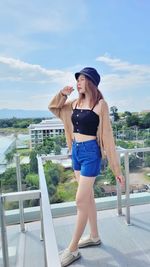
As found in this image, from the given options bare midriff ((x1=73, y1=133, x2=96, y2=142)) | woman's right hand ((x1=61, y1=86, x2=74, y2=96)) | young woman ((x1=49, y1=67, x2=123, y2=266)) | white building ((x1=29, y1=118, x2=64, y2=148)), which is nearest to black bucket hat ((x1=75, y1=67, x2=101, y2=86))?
young woman ((x1=49, y1=67, x2=123, y2=266))

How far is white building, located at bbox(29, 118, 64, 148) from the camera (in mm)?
2629

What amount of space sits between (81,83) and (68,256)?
1305 mm

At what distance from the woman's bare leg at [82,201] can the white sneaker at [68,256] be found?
0.10ft

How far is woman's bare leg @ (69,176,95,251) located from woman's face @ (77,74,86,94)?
2.16ft

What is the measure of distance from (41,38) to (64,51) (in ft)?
0.95

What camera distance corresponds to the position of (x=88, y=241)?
7.45 feet

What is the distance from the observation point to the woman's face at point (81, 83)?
2.04 m

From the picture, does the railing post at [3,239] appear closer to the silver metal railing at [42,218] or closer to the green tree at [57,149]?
→ the silver metal railing at [42,218]

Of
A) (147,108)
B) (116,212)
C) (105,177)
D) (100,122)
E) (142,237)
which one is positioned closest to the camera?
(100,122)

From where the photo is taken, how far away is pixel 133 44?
10.6 ft

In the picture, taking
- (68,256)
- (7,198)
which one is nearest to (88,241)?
(68,256)

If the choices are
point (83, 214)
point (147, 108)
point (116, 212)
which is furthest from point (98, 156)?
point (147, 108)

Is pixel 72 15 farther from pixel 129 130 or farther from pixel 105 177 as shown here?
pixel 105 177

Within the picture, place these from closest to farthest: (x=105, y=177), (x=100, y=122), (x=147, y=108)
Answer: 1. (x=100, y=122)
2. (x=105, y=177)
3. (x=147, y=108)
